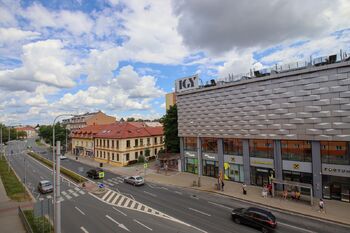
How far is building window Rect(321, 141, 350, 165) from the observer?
2517 cm

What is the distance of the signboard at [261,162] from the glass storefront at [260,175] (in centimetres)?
45

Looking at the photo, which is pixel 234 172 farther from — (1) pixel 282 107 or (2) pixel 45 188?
(2) pixel 45 188

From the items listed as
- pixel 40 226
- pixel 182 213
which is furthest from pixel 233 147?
pixel 40 226

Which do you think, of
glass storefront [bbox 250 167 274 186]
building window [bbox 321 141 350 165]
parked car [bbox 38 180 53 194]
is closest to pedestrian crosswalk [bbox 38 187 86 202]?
parked car [bbox 38 180 53 194]

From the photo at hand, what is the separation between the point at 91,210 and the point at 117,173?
21069mm

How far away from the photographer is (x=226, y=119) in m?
36.5

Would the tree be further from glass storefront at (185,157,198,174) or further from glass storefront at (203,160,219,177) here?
glass storefront at (203,160,219,177)

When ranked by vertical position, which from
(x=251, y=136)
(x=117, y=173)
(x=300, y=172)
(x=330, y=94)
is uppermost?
(x=330, y=94)

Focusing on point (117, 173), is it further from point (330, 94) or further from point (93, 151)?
point (330, 94)

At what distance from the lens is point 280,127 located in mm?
29922

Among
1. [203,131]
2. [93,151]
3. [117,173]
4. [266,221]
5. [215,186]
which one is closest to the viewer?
[266,221]

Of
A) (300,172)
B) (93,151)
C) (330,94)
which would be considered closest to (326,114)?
(330,94)

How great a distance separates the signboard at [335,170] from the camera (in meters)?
25.0

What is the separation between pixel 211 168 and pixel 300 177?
14493mm
